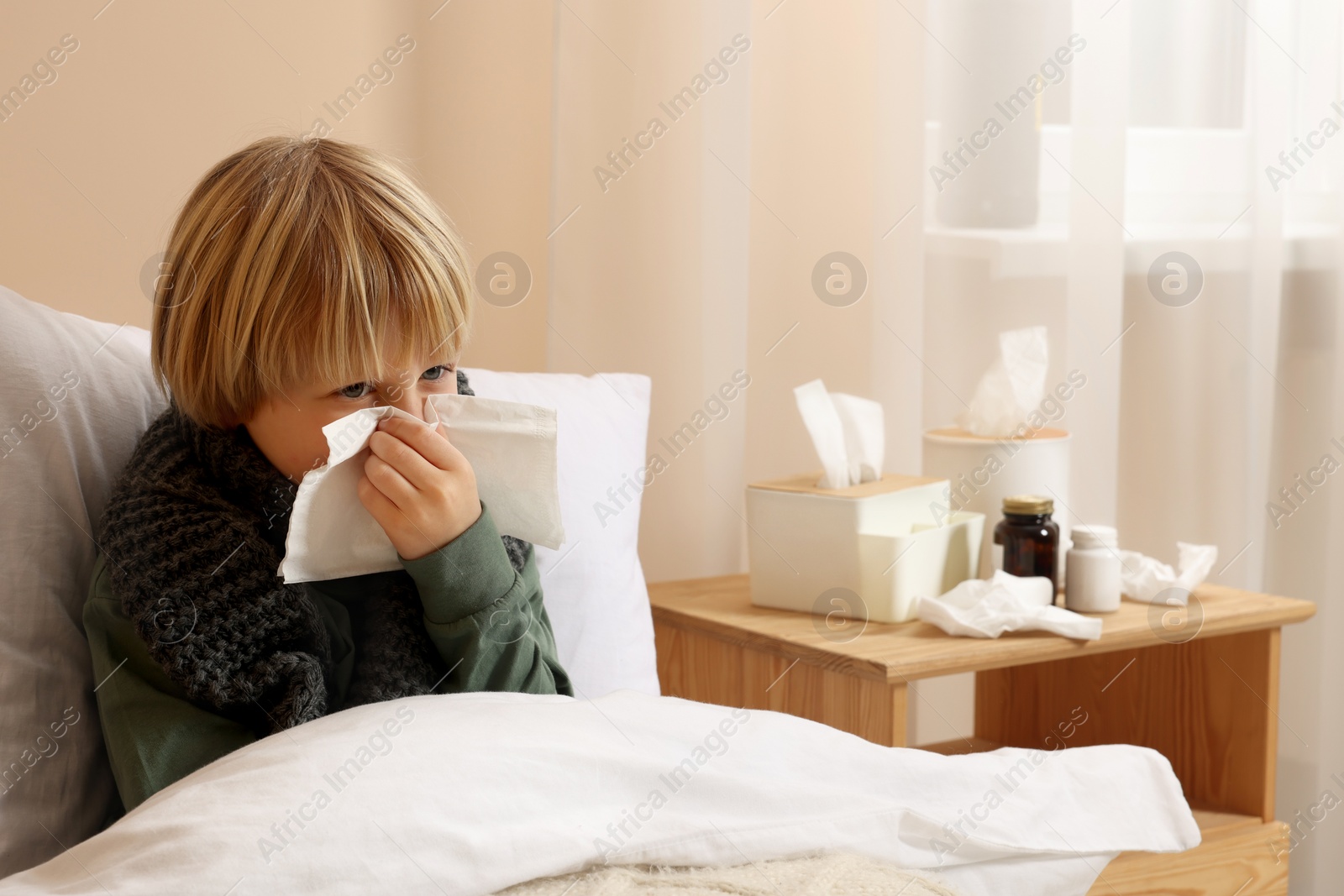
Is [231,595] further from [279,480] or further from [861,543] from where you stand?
[861,543]

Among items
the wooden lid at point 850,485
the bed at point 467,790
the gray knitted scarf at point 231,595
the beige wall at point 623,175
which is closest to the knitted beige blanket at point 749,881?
the bed at point 467,790

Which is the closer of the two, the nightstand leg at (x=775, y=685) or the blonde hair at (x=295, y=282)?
the blonde hair at (x=295, y=282)

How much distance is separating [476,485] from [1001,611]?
0.53 meters

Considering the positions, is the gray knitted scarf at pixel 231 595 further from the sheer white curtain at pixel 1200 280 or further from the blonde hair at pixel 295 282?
the sheer white curtain at pixel 1200 280

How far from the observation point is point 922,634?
115 cm

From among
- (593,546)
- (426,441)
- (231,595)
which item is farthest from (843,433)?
(231,595)

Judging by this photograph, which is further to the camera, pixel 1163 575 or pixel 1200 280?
pixel 1200 280

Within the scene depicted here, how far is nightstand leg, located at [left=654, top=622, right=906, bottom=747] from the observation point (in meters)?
1.06

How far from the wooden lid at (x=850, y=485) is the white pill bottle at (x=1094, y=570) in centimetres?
16

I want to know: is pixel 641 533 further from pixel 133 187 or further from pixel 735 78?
pixel 133 187

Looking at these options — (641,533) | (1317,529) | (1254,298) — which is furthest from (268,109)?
(1317,529)

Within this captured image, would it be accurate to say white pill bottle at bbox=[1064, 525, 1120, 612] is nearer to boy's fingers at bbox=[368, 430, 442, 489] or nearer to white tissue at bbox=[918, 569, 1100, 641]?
white tissue at bbox=[918, 569, 1100, 641]

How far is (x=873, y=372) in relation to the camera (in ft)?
4.91

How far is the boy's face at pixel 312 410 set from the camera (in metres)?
0.82
